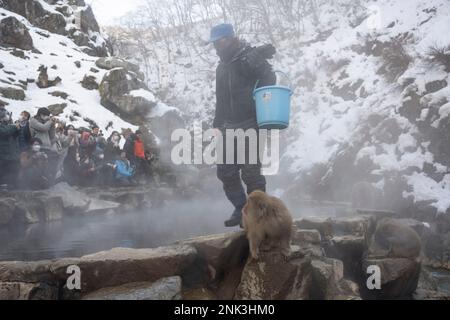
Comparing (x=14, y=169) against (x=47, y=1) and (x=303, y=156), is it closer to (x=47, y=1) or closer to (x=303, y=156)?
(x=303, y=156)

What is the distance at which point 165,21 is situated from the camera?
28422mm

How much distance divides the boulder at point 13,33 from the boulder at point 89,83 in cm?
276

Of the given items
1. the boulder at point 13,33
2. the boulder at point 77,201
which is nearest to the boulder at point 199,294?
the boulder at point 77,201

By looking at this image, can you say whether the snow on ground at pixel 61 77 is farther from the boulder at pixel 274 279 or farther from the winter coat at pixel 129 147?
the boulder at pixel 274 279

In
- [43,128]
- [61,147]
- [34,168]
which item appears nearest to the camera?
[34,168]

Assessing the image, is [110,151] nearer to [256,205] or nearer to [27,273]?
[27,273]

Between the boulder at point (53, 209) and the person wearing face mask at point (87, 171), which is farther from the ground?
the person wearing face mask at point (87, 171)

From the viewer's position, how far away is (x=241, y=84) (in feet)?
10.6

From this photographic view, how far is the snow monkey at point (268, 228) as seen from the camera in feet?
8.38

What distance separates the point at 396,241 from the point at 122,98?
40.2 ft

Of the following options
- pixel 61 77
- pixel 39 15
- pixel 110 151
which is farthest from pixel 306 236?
pixel 39 15

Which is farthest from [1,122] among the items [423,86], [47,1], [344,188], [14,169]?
[47,1]

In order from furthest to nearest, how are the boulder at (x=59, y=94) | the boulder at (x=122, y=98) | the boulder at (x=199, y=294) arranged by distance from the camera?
1. the boulder at (x=122, y=98)
2. the boulder at (x=59, y=94)
3. the boulder at (x=199, y=294)

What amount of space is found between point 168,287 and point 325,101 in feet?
38.6
